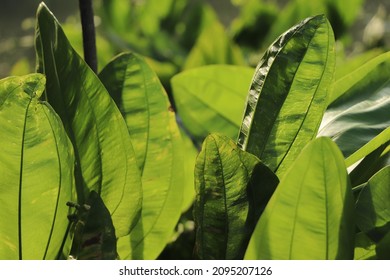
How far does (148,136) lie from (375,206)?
214 millimetres

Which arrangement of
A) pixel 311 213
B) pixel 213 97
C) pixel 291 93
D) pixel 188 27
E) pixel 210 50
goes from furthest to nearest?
pixel 188 27 → pixel 210 50 → pixel 213 97 → pixel 291 93 → pixel 311 213

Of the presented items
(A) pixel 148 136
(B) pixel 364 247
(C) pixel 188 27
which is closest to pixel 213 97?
(A) pixel 148 136

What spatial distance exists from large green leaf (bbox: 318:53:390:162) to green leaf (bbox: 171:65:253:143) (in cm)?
11

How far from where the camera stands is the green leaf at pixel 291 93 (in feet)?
2.15

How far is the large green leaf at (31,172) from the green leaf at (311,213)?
0.16 metres

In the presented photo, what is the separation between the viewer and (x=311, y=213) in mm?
537

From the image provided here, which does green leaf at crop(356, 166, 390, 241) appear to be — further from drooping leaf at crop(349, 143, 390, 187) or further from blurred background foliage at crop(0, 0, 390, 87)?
blurred background foliage at crop(0, 0, 390, 87)

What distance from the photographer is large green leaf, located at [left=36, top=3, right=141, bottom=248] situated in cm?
63

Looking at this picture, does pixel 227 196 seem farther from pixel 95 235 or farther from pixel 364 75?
pixel 364 75

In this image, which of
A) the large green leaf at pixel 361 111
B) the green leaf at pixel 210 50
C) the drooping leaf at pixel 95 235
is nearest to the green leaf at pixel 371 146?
the large green leaf at pixel 361 111

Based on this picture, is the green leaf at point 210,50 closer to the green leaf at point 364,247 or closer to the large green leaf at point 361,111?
the large green leaf at point 361,111

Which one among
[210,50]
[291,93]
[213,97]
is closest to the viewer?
[291,93]

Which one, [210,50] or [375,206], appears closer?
[375,206]

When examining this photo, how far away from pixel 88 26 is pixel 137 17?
111 cm
